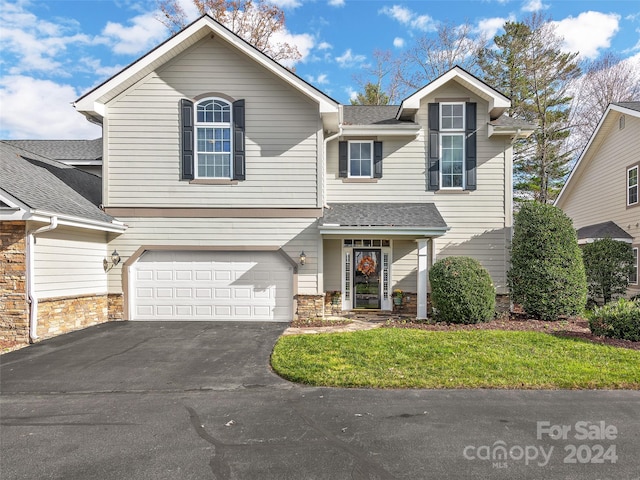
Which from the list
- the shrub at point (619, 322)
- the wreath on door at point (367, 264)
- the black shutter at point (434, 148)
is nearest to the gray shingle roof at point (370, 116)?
the black shutter at point (434, 148)

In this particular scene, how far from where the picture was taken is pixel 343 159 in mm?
11414

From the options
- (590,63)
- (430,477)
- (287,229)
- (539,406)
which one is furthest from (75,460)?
(590,63)

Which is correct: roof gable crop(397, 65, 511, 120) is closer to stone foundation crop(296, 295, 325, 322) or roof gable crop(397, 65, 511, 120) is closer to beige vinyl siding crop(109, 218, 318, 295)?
beige vinyl siding crop(109, 218, 318, 295)

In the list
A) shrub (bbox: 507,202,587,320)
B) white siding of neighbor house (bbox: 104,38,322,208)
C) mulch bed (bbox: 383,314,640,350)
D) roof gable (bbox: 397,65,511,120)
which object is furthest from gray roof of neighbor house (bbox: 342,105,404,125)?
mulch bed (bbox: 383,314,640,350)

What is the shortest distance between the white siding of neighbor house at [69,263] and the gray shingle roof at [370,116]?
26.9ft

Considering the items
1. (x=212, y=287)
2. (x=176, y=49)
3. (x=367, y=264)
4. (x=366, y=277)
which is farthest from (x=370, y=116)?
(x=212, y=287)

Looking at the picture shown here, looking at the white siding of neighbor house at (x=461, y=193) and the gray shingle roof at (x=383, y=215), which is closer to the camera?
the gray shingle roof at (x=383, y=215)

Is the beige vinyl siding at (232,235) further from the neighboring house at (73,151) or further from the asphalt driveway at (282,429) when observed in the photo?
the neighboring house at (73,151)

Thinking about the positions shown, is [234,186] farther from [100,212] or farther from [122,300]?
[122,300]

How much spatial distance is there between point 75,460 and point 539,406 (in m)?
5.26

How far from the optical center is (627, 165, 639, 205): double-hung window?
12.6 m

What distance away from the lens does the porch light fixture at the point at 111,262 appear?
977cm

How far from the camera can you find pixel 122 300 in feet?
32.2

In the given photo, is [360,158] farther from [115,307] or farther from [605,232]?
[605,232]
